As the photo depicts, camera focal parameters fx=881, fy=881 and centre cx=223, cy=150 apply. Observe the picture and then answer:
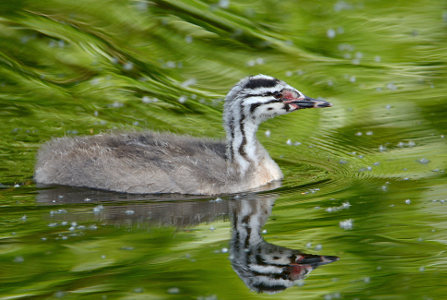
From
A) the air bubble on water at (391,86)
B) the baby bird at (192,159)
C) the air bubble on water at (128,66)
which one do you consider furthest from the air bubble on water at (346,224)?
the air bubble on water at (128,66)

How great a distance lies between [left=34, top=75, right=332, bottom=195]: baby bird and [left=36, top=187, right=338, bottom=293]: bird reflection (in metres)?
0.21

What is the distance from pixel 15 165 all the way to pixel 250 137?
10.5 feet

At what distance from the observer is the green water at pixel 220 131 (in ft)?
24.6

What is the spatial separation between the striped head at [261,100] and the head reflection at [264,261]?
79.8 inches

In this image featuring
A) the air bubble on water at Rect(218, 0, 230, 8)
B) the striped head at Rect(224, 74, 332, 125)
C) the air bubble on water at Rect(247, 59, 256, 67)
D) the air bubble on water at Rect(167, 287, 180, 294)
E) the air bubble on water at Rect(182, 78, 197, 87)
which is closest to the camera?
the air bubble on water at Rect(167, 287, 180, 294)

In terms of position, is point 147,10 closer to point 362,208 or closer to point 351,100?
point 351,100

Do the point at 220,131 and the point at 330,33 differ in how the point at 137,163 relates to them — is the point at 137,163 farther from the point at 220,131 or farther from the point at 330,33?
the point at 330,33

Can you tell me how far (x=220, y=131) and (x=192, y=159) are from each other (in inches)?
98.9

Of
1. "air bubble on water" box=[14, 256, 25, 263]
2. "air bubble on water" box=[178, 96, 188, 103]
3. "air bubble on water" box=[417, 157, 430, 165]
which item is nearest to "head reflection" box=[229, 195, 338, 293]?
"air bubble on water" box=[14, 256, 25, 263]

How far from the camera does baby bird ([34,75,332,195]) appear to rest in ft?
34.2

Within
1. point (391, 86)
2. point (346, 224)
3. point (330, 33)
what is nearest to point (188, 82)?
point (330, 33)

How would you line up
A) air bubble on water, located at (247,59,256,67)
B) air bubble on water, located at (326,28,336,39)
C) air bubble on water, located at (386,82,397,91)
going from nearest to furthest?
air bubble on water, located at (386,82,397,91) < air bubble on water, located at (247,59,256,67) < air bubble on water, located at (326,28,336,39)

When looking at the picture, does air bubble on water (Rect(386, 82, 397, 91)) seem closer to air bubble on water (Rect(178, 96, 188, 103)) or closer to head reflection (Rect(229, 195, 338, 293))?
air bubble on water (Rect(178, 96, 188, 103))

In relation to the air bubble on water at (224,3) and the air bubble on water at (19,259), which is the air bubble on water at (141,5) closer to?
the air bubble on water at (224,3)
